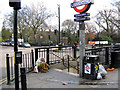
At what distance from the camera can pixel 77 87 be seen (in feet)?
16.6

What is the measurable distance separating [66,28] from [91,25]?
10.0 metres

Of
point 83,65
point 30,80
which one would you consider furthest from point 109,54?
point 30,80

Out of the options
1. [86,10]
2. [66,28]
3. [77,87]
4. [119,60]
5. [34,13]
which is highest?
[34,13]

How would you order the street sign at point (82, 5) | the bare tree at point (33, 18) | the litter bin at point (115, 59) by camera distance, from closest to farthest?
the street sign at point (82, 5), the litter bin at point (115, 59), the bare tree at point (33, 18)

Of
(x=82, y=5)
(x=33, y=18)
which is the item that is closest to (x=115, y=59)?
(x=82, y=5)

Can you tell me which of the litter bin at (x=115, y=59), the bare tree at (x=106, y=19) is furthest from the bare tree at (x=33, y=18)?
the litter bin at (x=115, y=59)

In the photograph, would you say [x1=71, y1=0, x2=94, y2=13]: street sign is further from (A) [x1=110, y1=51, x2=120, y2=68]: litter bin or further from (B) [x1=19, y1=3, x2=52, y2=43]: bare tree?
(B) [x1=19, y1=3, x2=52, y2=43]: bare tree

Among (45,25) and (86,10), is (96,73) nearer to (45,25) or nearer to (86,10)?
(86,10)

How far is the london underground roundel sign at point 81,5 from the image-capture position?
5828mm

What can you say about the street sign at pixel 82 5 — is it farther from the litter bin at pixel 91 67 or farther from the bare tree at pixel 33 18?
the bare tree at pixel 33 18

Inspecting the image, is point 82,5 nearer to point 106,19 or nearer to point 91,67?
point 91,67

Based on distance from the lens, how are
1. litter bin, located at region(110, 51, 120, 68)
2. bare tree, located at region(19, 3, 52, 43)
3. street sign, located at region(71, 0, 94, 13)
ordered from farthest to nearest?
bare tree, located at region(19, 3, 52, 43), litter bin, located at region(110, 51, 120, 68), street sign, located at region(71, 0, 94, 13)

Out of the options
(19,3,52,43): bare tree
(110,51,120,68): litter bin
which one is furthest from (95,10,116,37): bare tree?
(110,51,120,68): litter bin

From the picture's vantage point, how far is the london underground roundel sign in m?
5.83
